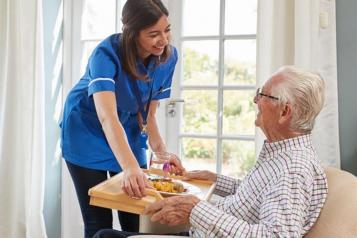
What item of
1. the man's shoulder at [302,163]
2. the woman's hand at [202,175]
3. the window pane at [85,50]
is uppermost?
the window pane at [85,50]

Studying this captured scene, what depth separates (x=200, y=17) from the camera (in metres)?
2.32

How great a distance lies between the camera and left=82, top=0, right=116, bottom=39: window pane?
2.54m

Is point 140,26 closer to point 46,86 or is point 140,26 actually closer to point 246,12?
point 246,12

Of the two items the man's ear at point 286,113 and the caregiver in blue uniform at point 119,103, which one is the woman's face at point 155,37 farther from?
the man's ear at point 286,113

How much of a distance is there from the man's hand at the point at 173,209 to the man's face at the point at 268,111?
318 mm

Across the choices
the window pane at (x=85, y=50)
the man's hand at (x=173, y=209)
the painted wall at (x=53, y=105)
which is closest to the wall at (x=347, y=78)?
the man's hand at (x=173, y=209)

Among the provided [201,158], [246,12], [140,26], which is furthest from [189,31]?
[140,26]

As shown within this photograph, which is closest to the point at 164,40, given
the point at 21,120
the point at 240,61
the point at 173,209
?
the point at 173,209

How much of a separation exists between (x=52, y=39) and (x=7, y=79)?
0.40 m

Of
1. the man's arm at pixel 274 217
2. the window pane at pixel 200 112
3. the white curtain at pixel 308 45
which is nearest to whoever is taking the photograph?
the man's arm at pixel 274 217

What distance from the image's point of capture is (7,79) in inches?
90.9

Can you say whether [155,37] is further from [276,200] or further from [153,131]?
[276,200]

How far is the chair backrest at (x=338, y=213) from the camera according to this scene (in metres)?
1.05

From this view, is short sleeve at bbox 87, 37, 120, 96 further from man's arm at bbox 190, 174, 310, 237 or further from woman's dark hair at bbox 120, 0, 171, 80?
man's arm at bbox 190, 174, 310, 237
